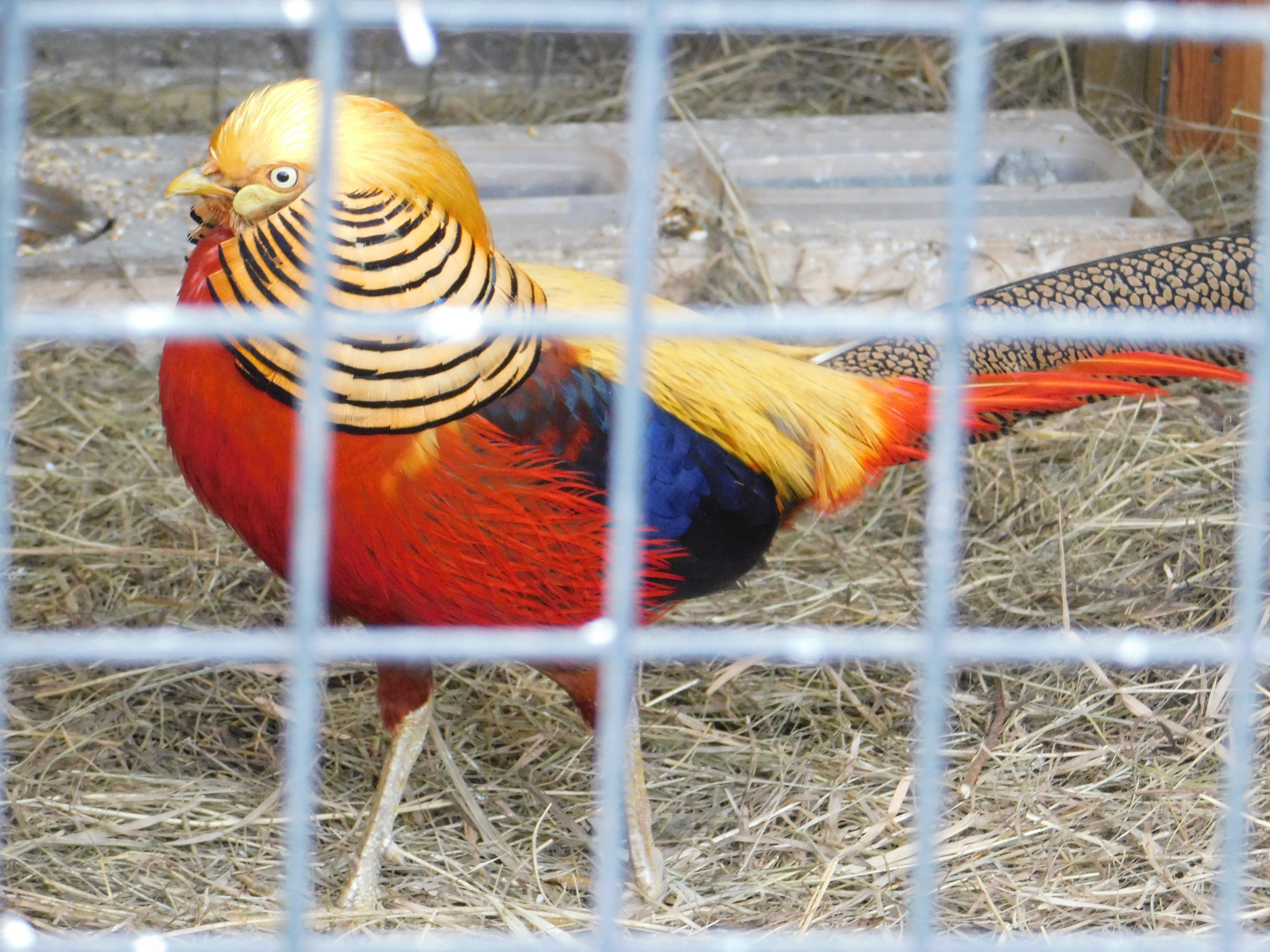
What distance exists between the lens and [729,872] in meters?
2.43

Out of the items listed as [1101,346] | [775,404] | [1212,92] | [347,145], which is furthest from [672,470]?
[1212,92]

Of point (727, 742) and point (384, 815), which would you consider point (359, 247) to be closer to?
point (384, 815)

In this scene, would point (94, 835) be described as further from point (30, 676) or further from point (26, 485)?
point (26, 485)

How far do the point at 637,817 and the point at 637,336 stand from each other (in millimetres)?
1599

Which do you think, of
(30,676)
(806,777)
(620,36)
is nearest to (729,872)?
(806,777)

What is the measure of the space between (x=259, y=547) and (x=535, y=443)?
0.43 meters

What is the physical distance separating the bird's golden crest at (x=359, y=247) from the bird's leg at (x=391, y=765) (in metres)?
0.59

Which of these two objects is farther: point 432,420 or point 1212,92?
point 1212,92

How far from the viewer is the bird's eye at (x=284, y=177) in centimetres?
196

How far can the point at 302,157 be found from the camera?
195 cm

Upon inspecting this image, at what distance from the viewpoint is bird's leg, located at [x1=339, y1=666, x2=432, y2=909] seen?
2.34 m

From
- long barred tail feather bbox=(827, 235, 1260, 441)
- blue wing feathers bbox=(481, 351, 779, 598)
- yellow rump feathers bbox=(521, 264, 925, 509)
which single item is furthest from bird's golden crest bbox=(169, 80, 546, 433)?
long barred tail feather bbox=(827, 235, 1260, 441)

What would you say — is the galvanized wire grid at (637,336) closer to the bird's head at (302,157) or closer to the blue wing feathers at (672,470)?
the bird's head at (302,157)

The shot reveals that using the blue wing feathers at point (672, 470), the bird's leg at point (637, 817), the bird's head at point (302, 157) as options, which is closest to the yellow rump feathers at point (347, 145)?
the bird's head at point (302, 157)
